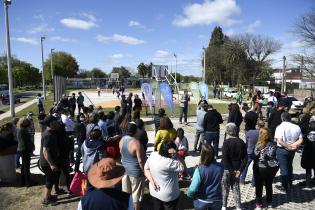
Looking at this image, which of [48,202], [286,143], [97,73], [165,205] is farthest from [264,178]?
[97,73]

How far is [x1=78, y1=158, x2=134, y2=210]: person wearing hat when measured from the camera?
2.74 meters

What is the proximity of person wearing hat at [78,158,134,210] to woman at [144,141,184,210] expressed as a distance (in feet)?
4.71

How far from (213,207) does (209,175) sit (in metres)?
0.52

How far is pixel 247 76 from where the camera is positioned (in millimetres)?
64875

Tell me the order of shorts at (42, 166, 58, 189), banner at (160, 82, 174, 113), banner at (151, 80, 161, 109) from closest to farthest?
shorts at (42, 166, 58, 189) → banner at (160, 82, 174, 113) → banner at (151, 80, 161, 109)

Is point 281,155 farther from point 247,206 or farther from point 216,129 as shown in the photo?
point 216,129

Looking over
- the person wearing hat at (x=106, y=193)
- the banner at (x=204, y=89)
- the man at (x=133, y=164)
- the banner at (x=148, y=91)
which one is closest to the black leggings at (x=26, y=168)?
the man at (x=133, y=164)

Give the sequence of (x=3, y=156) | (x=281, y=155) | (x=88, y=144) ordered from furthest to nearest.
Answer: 1. (x=3, y=156)
2. (x=281, y=155)
3. (x=88, y=144)

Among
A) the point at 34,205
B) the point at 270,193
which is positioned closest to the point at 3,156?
the point at 34,205

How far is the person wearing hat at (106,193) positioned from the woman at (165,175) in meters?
1.43

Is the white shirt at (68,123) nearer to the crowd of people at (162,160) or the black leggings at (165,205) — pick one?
the crowd of people at (162,160)

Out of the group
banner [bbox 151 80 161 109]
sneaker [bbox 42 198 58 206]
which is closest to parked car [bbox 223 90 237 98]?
banner [bbox 151 80 161 109]

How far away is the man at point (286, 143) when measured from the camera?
22.4 ft

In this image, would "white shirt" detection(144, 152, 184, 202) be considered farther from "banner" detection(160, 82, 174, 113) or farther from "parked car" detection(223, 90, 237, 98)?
"parked car" detection(223, 90, 237, 98)
